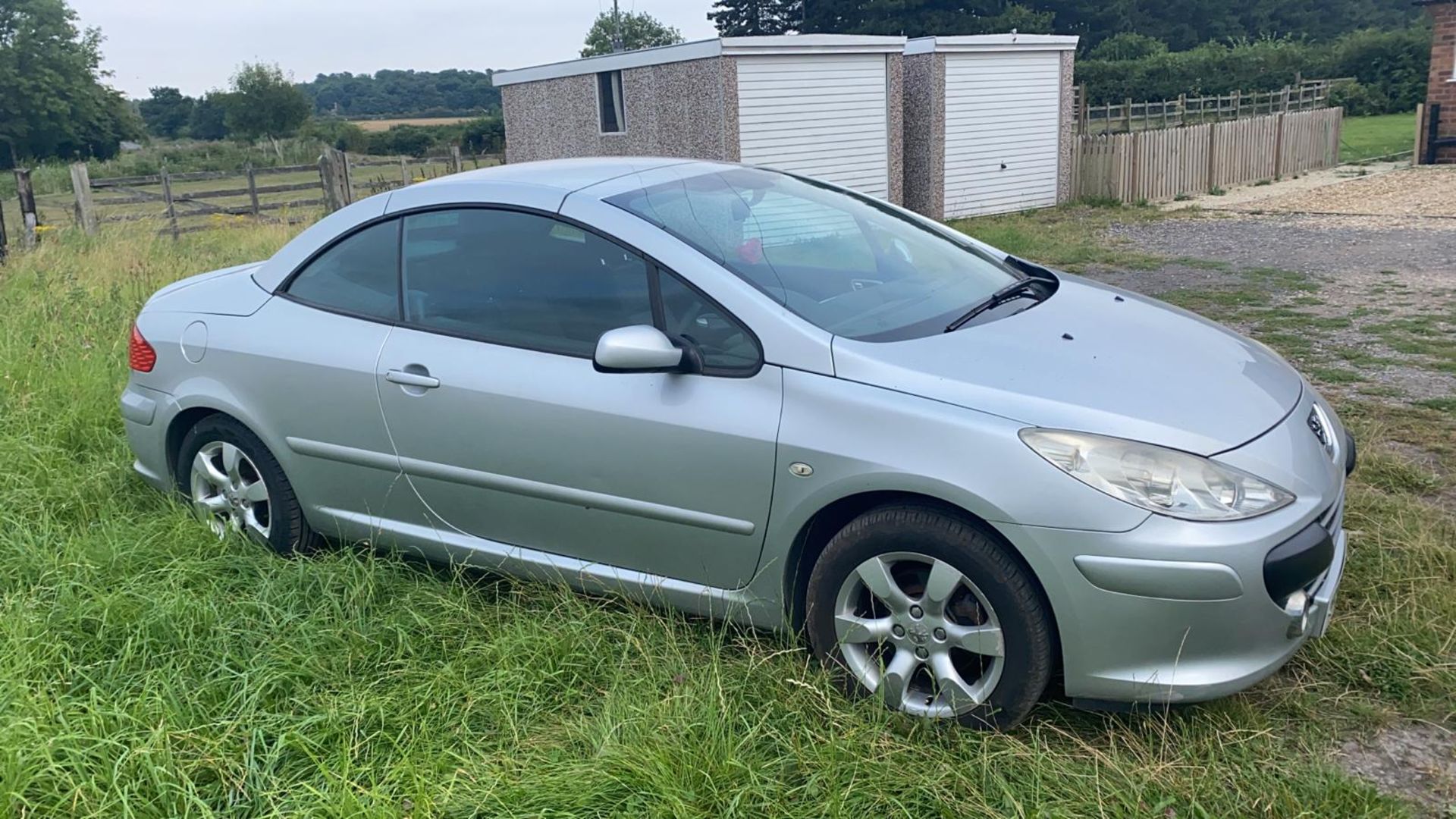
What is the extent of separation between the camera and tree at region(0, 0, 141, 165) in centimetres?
5916

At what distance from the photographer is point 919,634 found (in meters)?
2.90

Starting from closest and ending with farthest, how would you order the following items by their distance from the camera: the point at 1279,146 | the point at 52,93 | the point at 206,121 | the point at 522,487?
the point at 522,487
the point at 1279,146
the point at 52,93
the point at 206,121

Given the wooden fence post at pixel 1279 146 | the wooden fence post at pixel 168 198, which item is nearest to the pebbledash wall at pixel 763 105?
the wooden fence post at pixel 168 198

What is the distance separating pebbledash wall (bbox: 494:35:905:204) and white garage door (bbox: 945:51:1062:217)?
1.02 meters

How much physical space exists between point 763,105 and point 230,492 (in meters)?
13.3

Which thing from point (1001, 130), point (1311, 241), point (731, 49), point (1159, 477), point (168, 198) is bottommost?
point (1311, 241)

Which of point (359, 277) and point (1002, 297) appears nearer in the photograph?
point (1002, 297)

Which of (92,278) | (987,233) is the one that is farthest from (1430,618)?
(987,233)

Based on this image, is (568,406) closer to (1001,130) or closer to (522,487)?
(522,487)

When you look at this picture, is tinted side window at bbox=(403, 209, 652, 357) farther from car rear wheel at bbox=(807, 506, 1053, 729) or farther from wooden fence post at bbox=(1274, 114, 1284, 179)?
wooden fence post at bbox=(1274, 114, 1284, 179)

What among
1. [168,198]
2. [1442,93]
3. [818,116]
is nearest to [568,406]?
[818,116]

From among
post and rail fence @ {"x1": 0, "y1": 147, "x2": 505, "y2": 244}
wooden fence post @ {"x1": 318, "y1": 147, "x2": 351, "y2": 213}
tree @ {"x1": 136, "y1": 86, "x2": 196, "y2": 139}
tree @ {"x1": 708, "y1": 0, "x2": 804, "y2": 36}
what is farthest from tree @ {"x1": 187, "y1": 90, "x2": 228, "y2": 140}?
wooden fence post @ {"x1": 318, "y1": 147, "x2": 351, "y2": 213}

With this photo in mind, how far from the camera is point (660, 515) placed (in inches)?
129

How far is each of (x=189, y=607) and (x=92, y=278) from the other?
22.7ft
